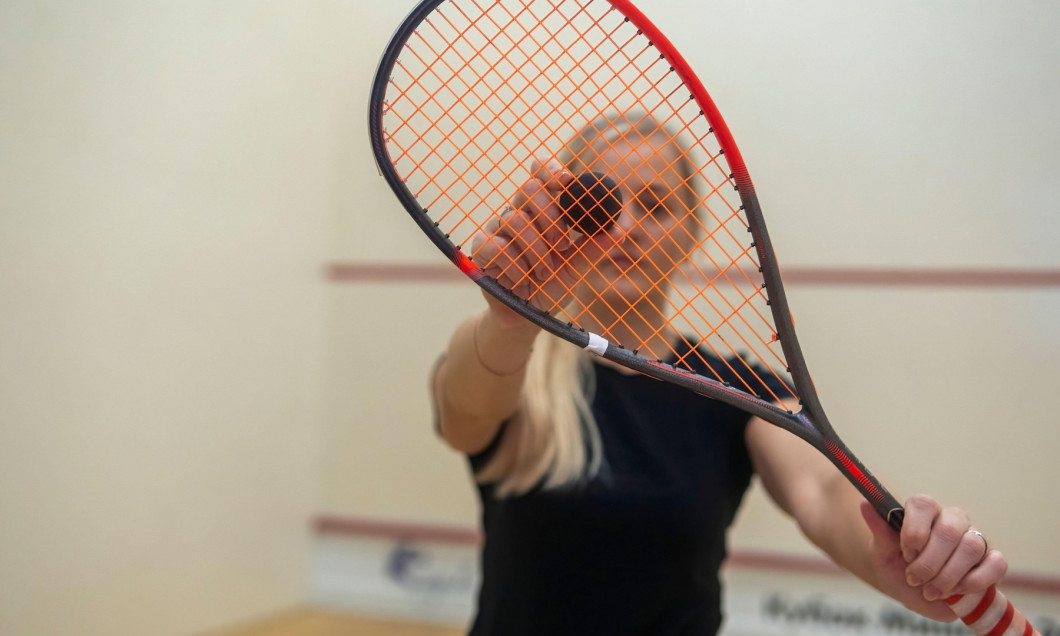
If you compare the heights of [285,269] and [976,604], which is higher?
[285,269]

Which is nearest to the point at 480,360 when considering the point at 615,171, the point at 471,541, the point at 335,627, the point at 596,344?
the point at 596,344

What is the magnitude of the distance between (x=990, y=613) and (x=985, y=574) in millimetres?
64

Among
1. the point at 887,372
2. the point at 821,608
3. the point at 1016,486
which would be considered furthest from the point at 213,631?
the point at 1016,486

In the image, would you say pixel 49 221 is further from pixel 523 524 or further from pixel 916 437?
pixel 916 437

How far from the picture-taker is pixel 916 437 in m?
1.35

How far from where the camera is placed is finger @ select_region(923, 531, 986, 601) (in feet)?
2.02

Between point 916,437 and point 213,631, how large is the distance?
51.4 inches

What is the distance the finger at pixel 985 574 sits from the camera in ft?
2.03

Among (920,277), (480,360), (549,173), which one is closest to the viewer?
(549,173)

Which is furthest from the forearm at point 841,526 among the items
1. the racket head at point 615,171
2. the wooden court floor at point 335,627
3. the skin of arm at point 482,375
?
the wooden court floor at point 335,627

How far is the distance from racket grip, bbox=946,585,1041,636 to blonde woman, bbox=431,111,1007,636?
82mm

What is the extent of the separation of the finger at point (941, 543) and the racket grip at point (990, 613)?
53 millimetres

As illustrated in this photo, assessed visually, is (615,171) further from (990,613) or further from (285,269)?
(285,269)

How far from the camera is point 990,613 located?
65 cm
